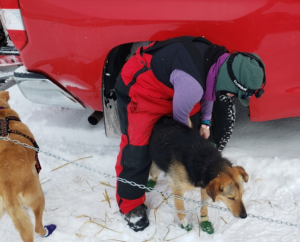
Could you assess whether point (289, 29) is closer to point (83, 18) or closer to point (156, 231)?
point (83, 18)

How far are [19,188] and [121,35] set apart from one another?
159cm

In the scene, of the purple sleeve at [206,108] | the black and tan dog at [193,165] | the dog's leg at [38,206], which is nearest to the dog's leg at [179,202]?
the black and tan dog at [193,165]

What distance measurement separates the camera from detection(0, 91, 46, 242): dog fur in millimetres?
2092

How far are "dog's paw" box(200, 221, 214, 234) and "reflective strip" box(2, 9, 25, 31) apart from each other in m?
2.61

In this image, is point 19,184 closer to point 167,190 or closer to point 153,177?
point 153,177

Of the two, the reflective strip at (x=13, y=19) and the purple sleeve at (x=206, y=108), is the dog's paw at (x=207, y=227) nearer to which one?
the purple sleeve at (x=206, y=108)

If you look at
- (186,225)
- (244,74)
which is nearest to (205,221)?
(186,225)

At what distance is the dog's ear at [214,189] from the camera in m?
2.01

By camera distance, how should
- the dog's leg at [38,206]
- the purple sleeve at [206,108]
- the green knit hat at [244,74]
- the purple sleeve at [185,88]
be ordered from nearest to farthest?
the green knit hat at [244,74] → the purple sleeve at [185,88] → the dog's leg at [38,206] → the purple sleeve at [206,108]

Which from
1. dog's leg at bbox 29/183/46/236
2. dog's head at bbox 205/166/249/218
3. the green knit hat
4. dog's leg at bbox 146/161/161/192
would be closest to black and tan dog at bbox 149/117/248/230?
dog's head at bbox 205/166/249/218

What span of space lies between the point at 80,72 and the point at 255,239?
2336 mm

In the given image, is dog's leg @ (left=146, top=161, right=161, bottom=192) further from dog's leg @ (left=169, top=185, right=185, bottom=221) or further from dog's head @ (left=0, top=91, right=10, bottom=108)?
dog's head @ (left=0, top=91, right=10, bottom=108)

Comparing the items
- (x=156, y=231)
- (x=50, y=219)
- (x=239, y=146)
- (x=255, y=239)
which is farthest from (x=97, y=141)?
(x=255, y=239)

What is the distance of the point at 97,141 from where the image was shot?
12.6 feet
